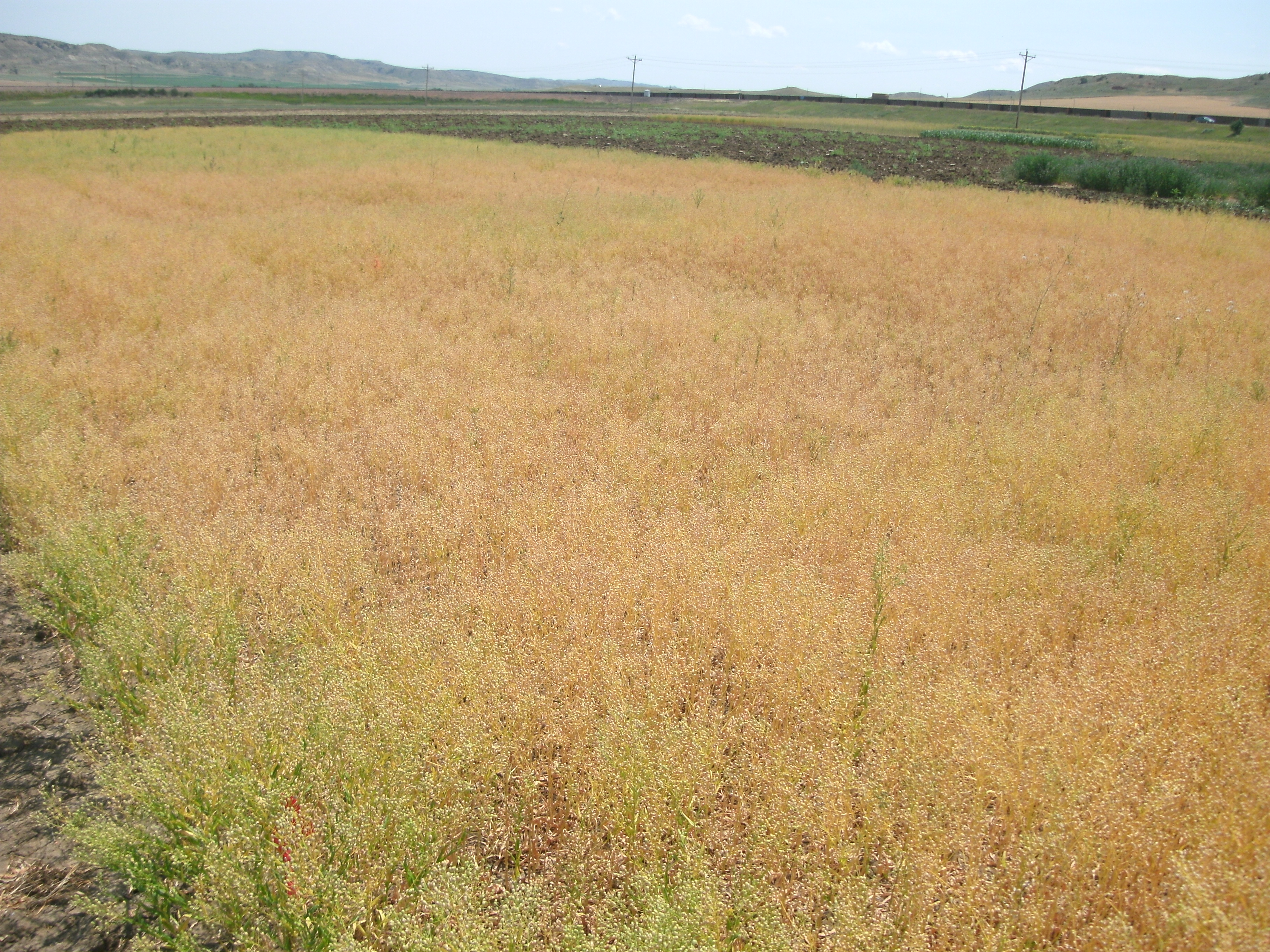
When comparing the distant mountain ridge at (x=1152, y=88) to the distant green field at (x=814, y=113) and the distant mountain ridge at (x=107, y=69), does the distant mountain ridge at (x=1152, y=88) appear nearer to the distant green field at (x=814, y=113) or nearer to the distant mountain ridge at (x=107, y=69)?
the distant green field at (x=814, y=113)

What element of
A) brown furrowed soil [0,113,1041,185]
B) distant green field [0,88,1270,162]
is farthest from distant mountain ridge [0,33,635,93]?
brown furrowed soil [0,113,1041,185]

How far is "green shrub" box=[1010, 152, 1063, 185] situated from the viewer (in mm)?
23672

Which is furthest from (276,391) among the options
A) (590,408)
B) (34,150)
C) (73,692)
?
(34,150)

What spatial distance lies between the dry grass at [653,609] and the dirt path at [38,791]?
0.23 meters

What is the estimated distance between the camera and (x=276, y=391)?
6.81 meters

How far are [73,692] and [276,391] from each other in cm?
380

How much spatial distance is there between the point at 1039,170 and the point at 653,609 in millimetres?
26099

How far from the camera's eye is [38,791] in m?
3.09

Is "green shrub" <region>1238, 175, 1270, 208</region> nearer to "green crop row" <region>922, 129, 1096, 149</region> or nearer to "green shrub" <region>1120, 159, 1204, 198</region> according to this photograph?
"green shrub" <region>1120, 159, 1204, 198</region>

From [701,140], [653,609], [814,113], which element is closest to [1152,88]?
[814,113]

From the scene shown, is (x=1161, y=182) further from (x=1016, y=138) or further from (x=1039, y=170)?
(x=1016, y=138)

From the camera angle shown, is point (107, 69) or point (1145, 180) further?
point (107, 69)

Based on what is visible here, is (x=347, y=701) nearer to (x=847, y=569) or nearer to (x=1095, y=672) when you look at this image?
(x=847, y=569)

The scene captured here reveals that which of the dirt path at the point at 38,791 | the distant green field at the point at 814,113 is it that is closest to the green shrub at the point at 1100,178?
the distant green field at the point at 814,113
